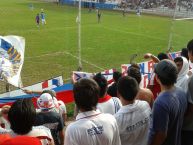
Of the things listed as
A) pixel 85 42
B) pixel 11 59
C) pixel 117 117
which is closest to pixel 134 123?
pixel 117 117

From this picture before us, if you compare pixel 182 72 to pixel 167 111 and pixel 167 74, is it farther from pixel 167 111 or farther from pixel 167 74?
pixel 167 111

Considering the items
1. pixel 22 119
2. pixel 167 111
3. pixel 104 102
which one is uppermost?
pixel 22 119

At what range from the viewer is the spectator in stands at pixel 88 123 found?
3.27m

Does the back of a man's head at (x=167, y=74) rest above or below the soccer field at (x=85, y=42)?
above

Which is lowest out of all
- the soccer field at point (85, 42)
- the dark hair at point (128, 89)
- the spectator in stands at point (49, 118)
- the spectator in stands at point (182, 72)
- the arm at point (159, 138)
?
the soccer field at point (85, 42)

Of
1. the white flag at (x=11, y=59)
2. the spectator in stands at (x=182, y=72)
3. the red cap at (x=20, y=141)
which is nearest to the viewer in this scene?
the red cap at (x=20, y=141)

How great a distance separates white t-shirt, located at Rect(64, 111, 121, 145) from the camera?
3264 mm

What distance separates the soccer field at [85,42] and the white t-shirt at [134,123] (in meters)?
9.28

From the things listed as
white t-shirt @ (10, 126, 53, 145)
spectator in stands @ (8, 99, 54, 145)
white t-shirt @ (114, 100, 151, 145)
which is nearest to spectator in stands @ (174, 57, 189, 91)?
white t-shirt @ (114, 100, 151, 145)

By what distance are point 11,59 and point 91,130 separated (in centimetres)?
431

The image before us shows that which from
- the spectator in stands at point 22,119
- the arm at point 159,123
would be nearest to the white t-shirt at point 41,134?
the spectator in stands at point 22,119

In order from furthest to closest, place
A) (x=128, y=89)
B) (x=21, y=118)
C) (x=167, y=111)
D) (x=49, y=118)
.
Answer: (x=49, y=118) → (x=128, y=89) → (x=167, y=111) → (x=21, y=118)

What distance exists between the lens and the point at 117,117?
3.89 m

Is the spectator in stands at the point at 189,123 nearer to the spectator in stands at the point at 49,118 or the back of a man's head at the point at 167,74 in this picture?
the back of a man's head at the point at 167,74
